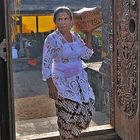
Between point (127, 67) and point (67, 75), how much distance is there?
721 millimetres

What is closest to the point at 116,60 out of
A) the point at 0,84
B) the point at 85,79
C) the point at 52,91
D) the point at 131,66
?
the point at 131,66

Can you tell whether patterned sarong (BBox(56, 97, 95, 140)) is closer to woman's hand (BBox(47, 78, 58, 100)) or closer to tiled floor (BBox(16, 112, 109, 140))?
woman's hand (BBox(47, 78, 58, 100))

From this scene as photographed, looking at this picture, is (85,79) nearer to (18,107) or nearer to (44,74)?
(44,74)

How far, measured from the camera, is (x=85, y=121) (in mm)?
3244

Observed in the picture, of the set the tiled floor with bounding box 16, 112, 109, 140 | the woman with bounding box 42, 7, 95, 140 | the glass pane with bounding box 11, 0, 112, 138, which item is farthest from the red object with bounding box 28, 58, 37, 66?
the tiled floor with bounding box 16, 112, 109, 140

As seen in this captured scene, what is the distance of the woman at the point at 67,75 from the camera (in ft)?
10.1

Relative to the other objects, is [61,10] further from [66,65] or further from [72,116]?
[72,116]

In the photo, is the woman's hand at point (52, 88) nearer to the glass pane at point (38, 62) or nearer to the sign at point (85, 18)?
the glass pane at point (38, 62)

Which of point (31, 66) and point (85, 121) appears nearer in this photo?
point (85, 121)

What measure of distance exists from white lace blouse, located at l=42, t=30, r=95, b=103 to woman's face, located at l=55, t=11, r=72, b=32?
0.05 m

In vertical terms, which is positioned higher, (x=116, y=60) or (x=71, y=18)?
(x=71, y=18)

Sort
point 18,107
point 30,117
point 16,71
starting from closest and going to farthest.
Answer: point 16,71, point 18,107, point 30,117

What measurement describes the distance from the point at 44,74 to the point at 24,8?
26.6 inches

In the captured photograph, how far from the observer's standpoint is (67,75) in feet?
10.3
